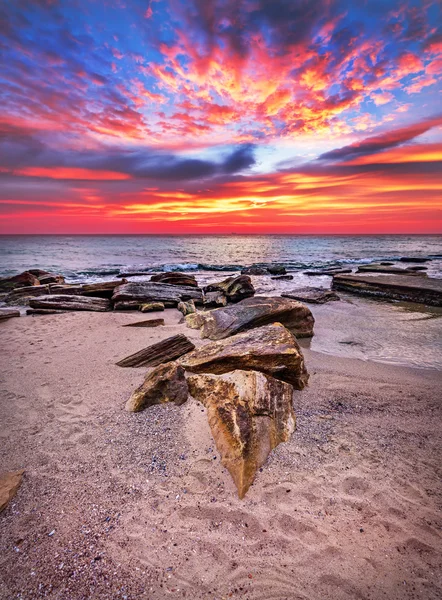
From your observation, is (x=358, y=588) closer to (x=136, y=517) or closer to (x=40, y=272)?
(x=136, y=517)

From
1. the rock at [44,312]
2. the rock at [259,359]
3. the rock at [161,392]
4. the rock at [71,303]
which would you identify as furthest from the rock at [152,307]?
the rock at [161,392]

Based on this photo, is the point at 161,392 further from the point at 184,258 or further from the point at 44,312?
the point at 184,258

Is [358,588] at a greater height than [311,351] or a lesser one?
greater

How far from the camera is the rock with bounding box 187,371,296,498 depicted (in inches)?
Answer: 117

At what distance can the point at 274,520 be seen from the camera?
8.20 feet

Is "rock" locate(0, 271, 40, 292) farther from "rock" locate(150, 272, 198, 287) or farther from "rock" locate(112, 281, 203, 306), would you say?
"rock" locate(112, 281, 203, 306)

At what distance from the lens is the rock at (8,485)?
2615 millimetres

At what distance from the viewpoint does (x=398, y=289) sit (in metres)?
12.6

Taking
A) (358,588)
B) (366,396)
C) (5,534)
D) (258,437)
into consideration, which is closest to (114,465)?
(5,534)

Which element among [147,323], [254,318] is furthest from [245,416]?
[147,323]

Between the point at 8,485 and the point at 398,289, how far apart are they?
14272 mm

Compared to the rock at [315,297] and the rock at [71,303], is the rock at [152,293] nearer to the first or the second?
the rock at [71,303]

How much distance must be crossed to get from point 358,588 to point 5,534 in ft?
9.35

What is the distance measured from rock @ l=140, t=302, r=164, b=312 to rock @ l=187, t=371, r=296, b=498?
667 centimetres
